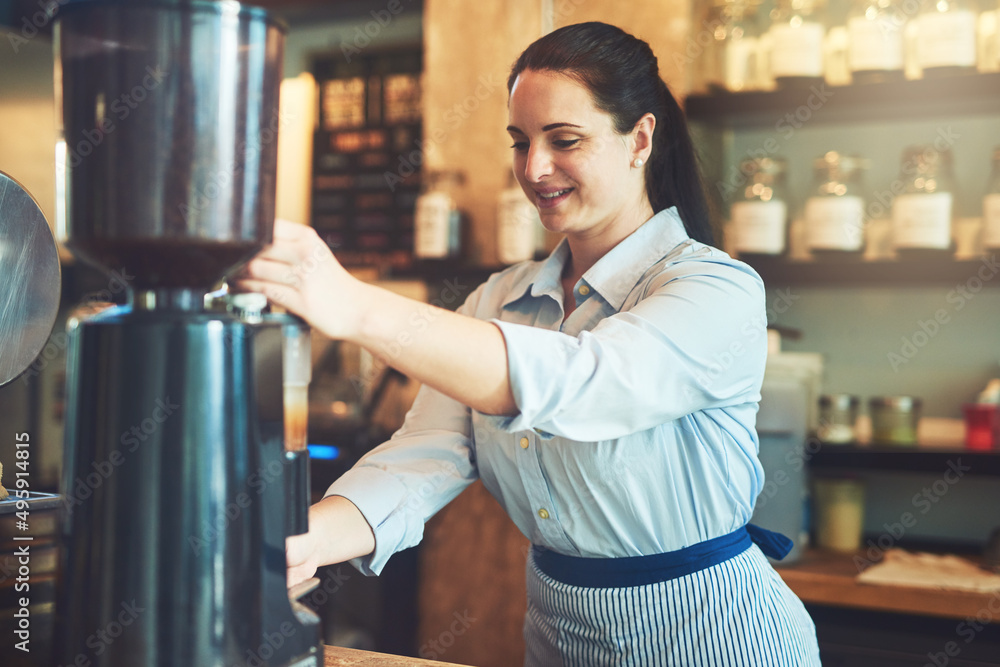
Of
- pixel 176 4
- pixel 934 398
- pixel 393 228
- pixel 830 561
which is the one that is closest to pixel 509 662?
pixel 830 561

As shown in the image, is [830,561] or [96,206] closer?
[96,206]

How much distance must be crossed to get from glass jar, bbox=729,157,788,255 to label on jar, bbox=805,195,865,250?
0.09m

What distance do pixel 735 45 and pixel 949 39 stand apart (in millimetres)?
482

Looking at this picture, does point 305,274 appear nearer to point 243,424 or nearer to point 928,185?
point 243,424

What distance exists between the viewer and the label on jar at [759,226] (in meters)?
2.14

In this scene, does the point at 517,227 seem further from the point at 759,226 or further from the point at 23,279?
the point at 23,279

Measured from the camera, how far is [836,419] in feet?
7.14

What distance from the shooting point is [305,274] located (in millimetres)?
650

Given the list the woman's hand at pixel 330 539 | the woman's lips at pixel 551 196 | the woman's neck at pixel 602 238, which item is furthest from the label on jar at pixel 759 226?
the woman's hand at pixel 330 539

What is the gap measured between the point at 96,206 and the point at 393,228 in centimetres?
266

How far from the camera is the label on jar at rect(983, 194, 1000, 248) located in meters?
1.97

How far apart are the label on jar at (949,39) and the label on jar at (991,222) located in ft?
0.99

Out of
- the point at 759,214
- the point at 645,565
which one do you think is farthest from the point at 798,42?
the point at 645,565

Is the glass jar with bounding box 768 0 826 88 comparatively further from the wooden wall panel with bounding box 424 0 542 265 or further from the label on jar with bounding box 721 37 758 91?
the wooden wall panel with bounding box 424 0 542 265
